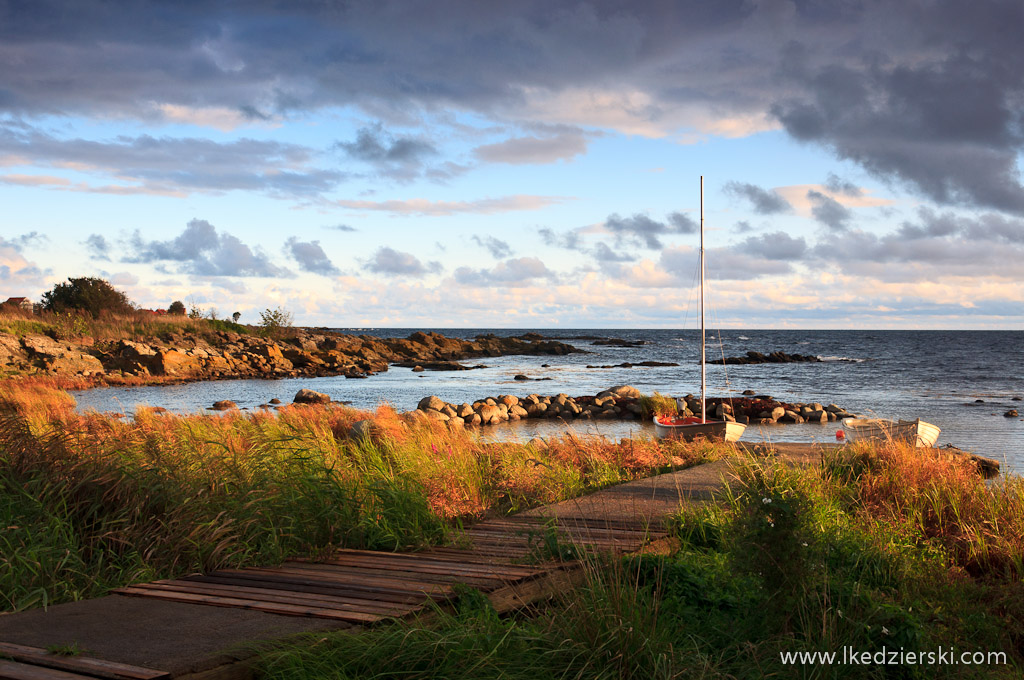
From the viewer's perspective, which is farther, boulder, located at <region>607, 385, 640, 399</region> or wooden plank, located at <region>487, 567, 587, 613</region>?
boulder, located at <region>607, 385, 640, 399</region>

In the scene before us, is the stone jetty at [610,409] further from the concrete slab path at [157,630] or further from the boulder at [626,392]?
the concrete slab path at [157,630]

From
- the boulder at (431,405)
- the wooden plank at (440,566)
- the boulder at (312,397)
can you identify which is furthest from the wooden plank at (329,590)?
the boulder at (312,397)

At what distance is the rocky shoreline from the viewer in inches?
1367

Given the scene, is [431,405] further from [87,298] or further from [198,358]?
[87,298]

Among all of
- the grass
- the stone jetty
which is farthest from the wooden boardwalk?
the grass

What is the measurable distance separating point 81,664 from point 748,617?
3579 millimetres

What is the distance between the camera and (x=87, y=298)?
51.8 meters

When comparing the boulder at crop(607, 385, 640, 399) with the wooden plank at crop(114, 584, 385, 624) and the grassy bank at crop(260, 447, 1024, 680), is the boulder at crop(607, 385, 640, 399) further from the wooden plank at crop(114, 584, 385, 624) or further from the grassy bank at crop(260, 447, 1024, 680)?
the wooden plank at crop(114, 584, 385, 624)

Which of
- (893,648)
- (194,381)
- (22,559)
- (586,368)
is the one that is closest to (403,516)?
(22,559)

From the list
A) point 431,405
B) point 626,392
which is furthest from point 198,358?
point 626,392

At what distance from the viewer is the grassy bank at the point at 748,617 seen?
384cm

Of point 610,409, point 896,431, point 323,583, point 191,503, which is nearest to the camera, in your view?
point 323,583

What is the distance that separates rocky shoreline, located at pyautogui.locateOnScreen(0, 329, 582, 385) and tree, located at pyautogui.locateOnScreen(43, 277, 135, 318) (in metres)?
7.15

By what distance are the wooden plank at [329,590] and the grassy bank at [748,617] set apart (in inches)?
12.3
